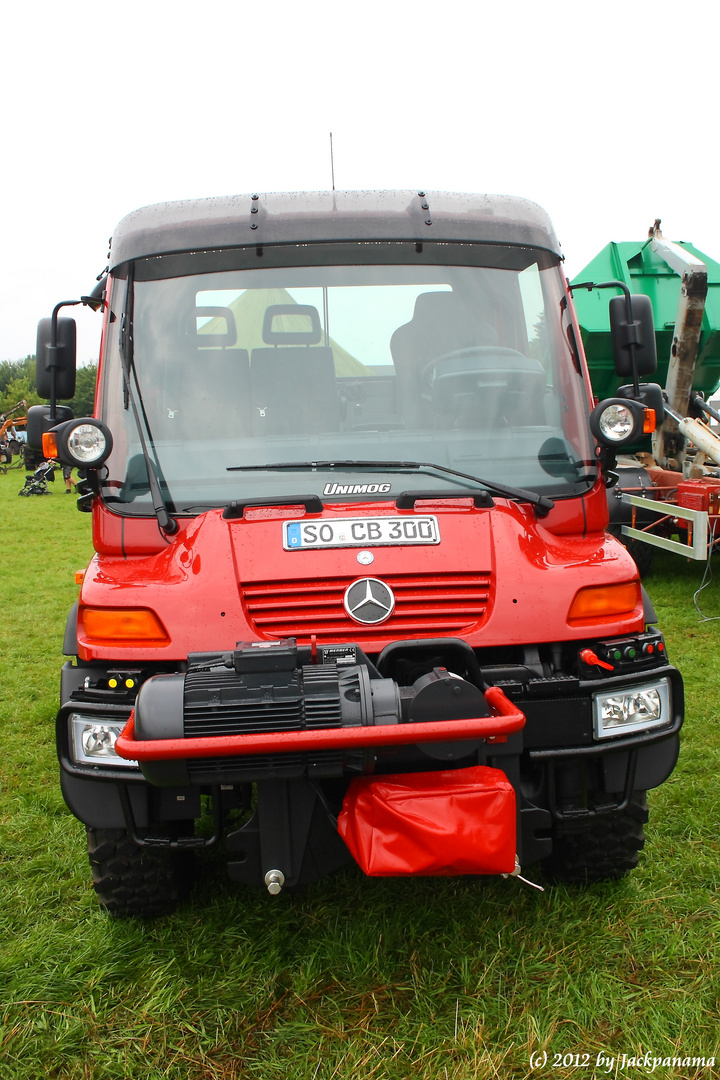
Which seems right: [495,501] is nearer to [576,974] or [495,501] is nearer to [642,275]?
[576,974]

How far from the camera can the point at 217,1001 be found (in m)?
2.52

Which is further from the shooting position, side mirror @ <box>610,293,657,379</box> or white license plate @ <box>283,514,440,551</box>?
side mirror @ <box>610,293,657,379</box>

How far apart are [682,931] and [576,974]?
0.44 meters

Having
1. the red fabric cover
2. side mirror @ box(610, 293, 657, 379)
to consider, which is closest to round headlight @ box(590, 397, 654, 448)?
side mirror @ box(610, 293, 657, 379)

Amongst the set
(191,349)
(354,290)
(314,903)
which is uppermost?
(354,290)

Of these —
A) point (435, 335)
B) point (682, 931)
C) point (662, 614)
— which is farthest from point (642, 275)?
point (682, 931)

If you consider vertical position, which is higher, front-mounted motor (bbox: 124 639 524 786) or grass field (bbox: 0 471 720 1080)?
front-mounted motor (bbox: 124 639 524 786)

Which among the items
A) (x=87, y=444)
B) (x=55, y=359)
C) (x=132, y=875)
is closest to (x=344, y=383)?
(x=87, y=444)

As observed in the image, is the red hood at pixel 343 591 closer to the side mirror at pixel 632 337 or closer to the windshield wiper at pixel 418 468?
the windshield wiper at pixel 418 468

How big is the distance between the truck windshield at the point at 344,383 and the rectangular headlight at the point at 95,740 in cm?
80

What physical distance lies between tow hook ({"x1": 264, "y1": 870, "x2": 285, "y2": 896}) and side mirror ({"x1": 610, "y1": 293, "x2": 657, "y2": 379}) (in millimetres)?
2261

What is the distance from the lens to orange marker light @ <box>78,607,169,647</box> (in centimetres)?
251

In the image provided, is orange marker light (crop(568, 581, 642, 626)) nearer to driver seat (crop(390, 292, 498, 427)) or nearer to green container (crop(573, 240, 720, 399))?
driver seat (crop(390, 292, 498, 427))

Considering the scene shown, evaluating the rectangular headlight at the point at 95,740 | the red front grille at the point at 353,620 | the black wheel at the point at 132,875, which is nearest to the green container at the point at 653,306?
the red front grille at the point at 353,620
